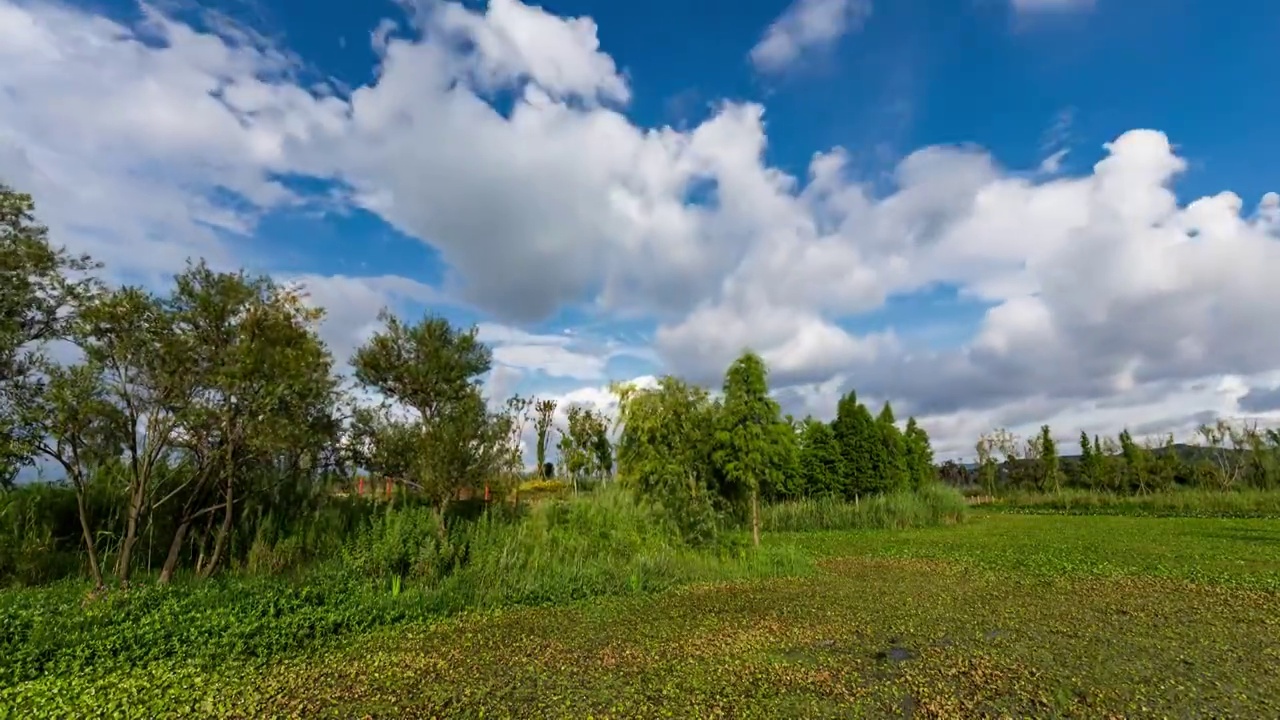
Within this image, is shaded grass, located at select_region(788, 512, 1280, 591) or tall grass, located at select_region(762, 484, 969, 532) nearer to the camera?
shaded grass, located at select_region(788, 512, 1280, 591)

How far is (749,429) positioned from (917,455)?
2197cm

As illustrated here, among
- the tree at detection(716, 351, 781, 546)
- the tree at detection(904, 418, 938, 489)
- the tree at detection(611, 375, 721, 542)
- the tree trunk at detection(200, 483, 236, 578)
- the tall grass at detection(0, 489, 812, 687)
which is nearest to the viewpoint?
the tall grass at detection(0, 489, 812, 687)

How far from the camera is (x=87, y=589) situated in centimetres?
725

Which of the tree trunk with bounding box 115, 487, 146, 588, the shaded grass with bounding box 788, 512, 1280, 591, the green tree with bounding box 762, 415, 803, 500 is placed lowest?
the shaded grass with bounding box 788, 512, 1280, 591

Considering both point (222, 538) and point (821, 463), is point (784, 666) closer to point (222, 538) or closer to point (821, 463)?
point (222, 538)

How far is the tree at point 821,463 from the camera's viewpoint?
2517 centimetres

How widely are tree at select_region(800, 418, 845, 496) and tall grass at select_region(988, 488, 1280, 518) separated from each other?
Answer: 1098cm

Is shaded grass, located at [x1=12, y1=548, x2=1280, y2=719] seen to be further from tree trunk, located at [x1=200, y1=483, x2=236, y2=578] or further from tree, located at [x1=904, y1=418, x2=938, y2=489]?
tree, located at [x1=904, y1=418, x2=938, y2=489]

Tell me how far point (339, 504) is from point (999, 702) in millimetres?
10115

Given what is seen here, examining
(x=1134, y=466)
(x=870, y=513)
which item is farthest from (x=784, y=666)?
(x=1134, y=466)

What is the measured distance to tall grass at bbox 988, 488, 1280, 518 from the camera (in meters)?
23.4

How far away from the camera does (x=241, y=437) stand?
26.2ft

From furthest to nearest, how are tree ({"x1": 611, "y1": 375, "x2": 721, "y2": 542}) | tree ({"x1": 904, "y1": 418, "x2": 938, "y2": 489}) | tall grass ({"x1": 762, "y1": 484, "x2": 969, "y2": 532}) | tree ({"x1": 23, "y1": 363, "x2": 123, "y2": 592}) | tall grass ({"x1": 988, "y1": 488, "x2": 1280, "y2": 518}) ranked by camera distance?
1. tree ({"x1": 904, "y1": 418, "x2": 938, "y2": 489})
2. tall grass ({"x1": 988, "y1": 488, "x2": 1280, "y2": 518})
3. tall grass ({"x1": 762, "y1": 484, "x2": 969, "y2": 532})
4. tree ({"x1": 611, "y1": 375, "x2": 721, "y2": 542})
5. tree ({"x1": 23, "y1": 363, "x2": 123, "y2": 592})

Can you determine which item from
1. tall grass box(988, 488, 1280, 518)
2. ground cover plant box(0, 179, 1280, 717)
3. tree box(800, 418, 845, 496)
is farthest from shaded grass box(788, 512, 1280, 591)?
tree box(800, 418, 845, 496)
